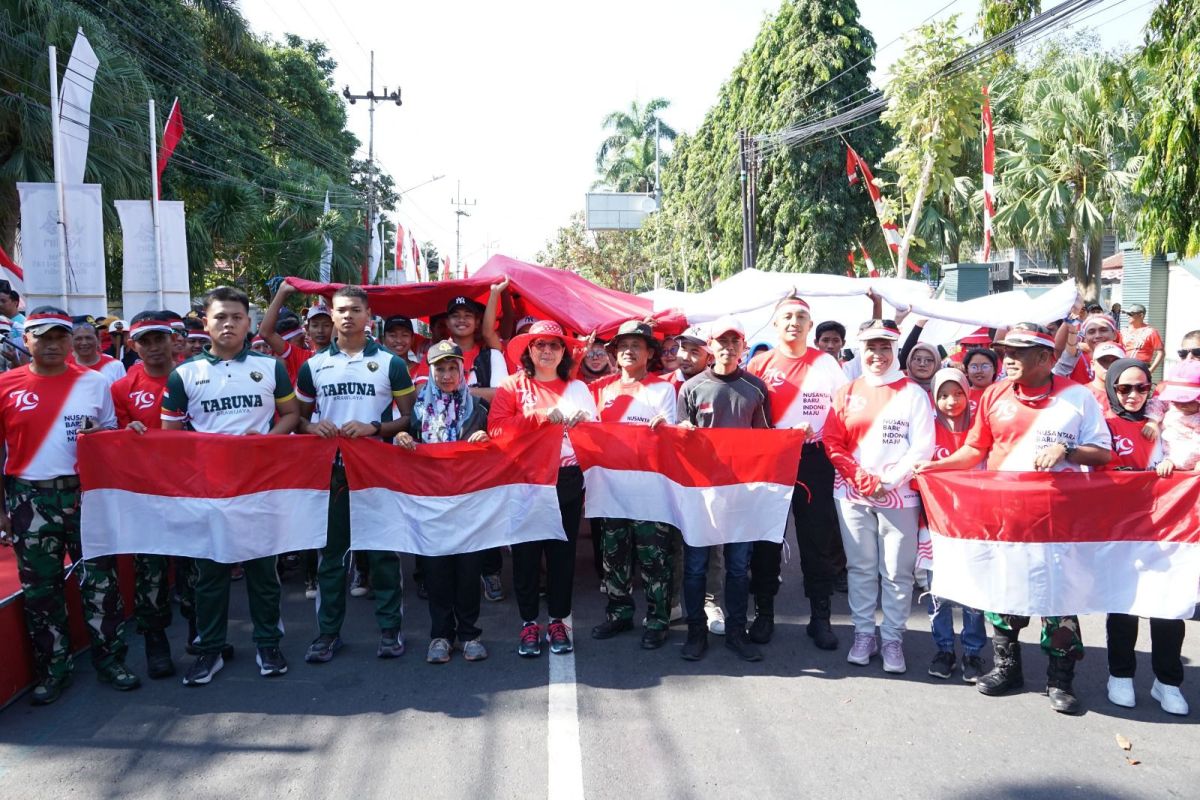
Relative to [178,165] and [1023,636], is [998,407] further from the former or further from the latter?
[178,165]

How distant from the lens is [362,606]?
5691mm

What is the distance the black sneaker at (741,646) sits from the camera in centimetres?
470

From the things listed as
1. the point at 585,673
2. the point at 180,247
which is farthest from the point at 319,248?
the point at 585,673

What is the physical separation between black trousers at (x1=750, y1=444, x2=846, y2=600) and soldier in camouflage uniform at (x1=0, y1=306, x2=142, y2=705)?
136 inches

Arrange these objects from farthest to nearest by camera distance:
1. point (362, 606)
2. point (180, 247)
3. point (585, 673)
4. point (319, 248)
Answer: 1. point (319, 248)
2. point (180, 247)
3. point (362, 606)
4. point (585, 673)

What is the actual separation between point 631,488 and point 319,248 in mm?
21571

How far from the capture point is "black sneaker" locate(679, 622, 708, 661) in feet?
15.4

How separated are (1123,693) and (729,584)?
1.98 metres

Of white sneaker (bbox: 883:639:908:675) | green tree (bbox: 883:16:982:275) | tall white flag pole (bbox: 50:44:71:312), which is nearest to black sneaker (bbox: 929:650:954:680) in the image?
white sneaker (bbox: 883:639:908:675)

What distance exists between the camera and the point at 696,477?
4.86 metres

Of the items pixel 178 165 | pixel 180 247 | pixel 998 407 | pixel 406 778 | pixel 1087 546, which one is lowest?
pixel 406 778

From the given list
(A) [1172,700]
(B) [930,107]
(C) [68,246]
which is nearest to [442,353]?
(A) [1172,700]

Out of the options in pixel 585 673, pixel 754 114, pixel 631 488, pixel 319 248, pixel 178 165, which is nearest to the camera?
pixel 585 673

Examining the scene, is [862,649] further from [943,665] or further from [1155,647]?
[1155,647]
